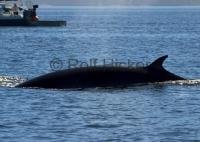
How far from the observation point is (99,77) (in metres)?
40.4

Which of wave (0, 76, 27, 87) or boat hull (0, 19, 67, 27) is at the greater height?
wave (0, 76, 27, 87)

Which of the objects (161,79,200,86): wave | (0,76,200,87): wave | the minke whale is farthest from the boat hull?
the minke whale

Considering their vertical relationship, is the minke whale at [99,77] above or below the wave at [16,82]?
above

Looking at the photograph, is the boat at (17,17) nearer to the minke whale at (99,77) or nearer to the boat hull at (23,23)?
the boat hull at (23,23)

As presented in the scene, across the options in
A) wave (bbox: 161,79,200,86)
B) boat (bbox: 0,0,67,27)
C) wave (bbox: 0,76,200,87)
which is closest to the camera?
wave (bbox: 161,79,200,86)

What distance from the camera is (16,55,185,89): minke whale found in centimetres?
4009

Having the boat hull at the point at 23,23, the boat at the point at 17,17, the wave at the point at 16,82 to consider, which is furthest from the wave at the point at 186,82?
the boat hull at the point at 23,23

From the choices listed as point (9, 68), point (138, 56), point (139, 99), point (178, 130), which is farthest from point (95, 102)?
point (138, 56)

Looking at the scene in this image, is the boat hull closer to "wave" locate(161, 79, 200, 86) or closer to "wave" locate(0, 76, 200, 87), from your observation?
"wave" locate(0, 76, 200, 87)

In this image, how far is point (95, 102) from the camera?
3703 centimetres

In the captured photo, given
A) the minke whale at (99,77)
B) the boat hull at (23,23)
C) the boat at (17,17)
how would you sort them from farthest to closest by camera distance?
1. the boat hull at (23,23)
2. the boat at (17,17)
3. the minke whale at (99,77)

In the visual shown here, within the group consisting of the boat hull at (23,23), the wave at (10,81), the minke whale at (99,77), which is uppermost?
the minke whale at (99,77)

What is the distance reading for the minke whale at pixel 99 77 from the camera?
4009cm

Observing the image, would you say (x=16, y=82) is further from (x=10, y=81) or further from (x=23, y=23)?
(x=23, y=23)
